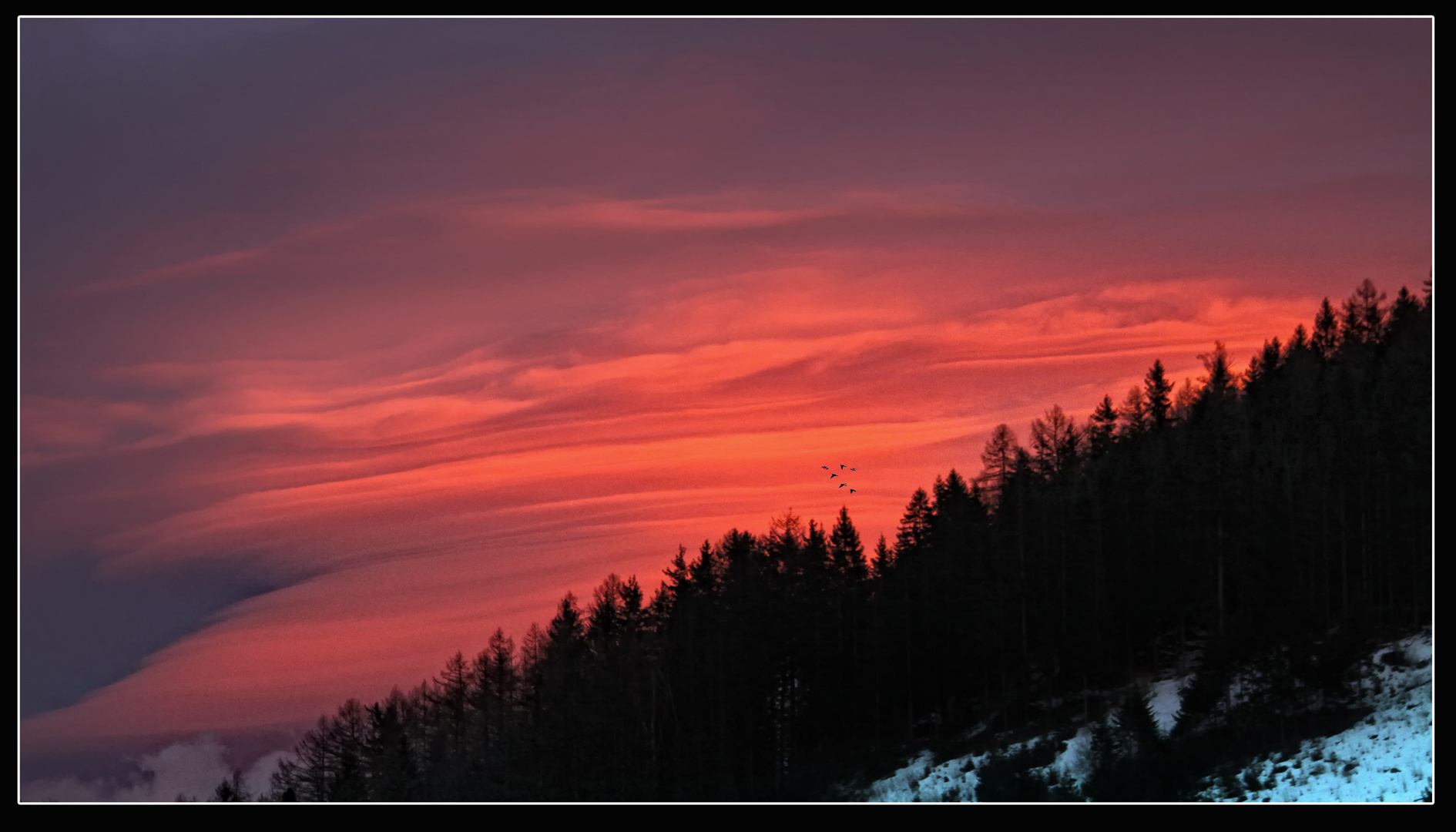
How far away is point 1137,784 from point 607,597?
33.3 m

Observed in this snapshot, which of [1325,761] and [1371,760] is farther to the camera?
[1325,761]

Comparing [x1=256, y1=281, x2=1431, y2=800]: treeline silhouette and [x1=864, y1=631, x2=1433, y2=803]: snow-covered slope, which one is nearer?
[x1=864, y1=631, x2=1433, y2=803]: snow-covered slope

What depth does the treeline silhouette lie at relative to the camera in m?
59.2

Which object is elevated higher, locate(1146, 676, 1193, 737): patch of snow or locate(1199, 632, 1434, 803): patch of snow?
locate(1199, 632, 1434, 803): patch of snow

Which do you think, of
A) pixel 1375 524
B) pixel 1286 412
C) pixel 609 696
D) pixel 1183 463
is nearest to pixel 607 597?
pixel 609 696

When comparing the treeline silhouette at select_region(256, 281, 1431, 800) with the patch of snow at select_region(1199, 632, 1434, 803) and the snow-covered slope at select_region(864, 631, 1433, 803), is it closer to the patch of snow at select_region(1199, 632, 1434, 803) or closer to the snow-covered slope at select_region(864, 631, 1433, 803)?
the snow-covered slope at select_region(864, 631, 1433, 803)

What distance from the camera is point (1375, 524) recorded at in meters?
60.6

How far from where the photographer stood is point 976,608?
66500 mm

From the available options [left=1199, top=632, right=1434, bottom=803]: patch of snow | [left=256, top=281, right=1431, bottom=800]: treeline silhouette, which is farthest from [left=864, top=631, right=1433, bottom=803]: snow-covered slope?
[left=256, top=281, right=1431, bottom=800]: treeline silhouette

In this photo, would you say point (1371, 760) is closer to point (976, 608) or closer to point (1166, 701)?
point (1166, 701)

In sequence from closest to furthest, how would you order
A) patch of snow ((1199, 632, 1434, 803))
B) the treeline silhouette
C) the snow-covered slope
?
patch of snow ((1199, 632, 1434, 803))
the snow-covered slope
the treeline silhouette

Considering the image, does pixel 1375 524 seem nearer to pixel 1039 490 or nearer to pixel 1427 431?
pixel 1427 431

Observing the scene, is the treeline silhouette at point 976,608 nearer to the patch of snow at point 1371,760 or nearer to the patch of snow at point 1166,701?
the patch of snow at point 1166,701

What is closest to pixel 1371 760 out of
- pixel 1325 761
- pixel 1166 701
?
pixel 1325 761
